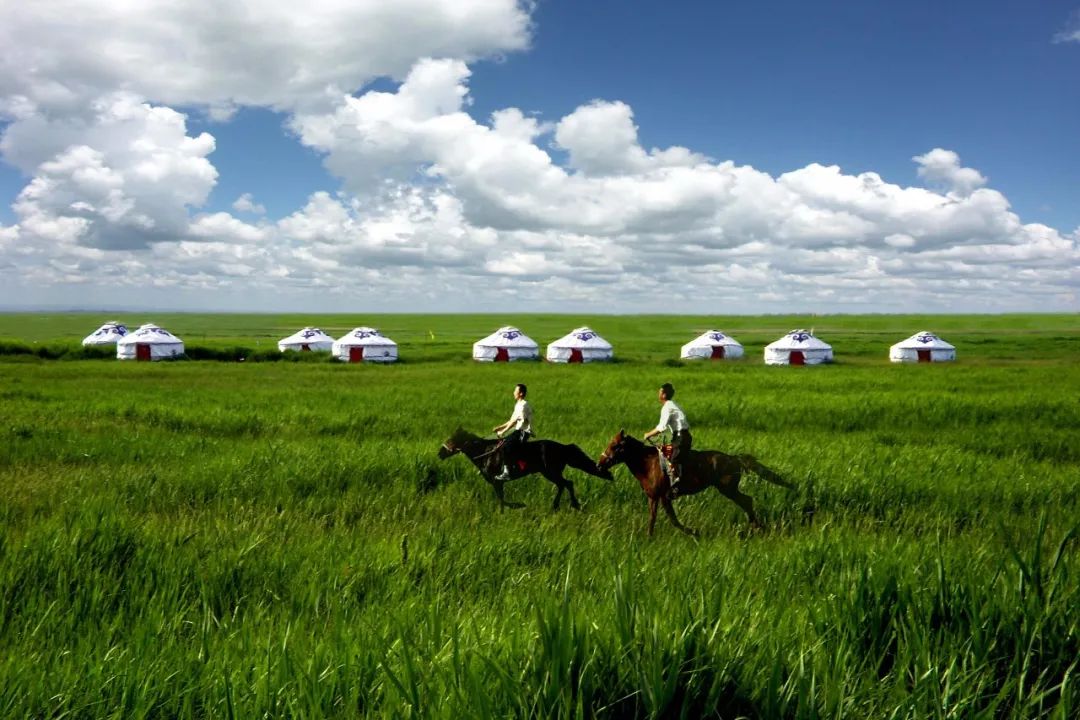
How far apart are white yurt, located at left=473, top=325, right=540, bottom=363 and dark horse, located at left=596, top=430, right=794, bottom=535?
48447 mm

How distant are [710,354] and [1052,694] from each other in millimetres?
58429

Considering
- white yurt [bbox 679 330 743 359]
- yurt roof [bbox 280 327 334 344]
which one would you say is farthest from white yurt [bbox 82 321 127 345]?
white yurt [bbox 679 330 743 359]

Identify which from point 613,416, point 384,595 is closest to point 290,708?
point 384,595

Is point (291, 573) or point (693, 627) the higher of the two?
point (693, 627)

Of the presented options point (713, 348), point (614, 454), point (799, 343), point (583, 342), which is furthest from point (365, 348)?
point (614, 454)

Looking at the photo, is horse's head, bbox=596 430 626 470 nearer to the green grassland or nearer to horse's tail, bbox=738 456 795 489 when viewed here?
the green grassland

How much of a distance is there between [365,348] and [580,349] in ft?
57.2

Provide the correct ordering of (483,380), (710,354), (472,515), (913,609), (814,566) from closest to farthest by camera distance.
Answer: (913,609)
(814,566)
(472,515)
(483,380)
(710,354)

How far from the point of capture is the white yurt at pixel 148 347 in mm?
53562

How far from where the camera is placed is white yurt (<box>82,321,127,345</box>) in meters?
59.2

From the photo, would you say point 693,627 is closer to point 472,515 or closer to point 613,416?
point 472,515

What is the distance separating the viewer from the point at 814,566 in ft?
15.3

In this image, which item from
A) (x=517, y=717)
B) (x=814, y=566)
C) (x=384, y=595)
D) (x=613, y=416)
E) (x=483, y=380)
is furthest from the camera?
(x=483, y=380)

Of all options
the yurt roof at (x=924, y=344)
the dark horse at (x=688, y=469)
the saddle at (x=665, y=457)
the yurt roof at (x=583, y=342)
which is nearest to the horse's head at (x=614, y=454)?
the dark horse at (x=688, y=469)
